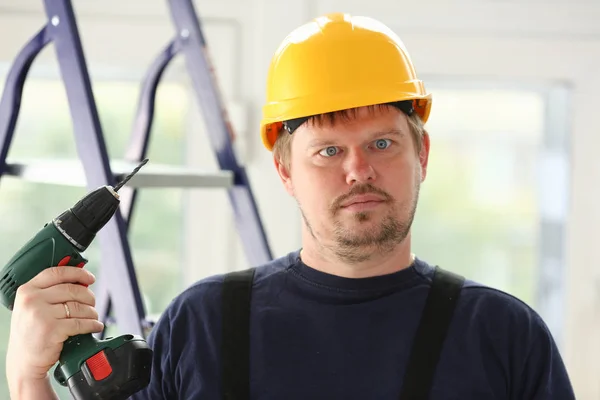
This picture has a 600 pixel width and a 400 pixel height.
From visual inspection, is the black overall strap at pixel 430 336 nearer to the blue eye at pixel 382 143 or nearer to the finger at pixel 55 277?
the blue eye at pixel 382 143

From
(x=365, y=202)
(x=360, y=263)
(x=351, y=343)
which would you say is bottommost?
(x=351, y=343)

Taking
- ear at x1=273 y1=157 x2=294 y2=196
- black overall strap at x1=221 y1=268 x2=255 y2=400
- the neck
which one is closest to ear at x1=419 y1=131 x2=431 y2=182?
the neck

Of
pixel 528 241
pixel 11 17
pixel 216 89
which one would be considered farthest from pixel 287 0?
pixel 528 241

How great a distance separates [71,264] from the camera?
44.9 inches

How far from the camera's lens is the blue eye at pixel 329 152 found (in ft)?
4.15

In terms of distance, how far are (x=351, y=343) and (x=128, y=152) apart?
79cm

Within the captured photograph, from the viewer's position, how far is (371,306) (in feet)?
4.21

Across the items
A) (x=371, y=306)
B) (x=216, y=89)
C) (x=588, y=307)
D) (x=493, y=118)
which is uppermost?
(x=216, y=89)

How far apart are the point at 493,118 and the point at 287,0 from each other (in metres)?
0.70

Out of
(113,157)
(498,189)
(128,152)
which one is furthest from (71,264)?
(498,189)

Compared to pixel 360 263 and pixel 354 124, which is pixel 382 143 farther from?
pixel 360 263

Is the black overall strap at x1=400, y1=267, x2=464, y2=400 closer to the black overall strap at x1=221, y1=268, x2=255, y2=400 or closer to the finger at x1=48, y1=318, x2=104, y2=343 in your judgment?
the black overall strap at x1=221, y1=268, x2=255, y2=400

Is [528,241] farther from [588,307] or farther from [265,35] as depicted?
[265,35]

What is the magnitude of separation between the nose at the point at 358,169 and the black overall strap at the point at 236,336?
26 cm
